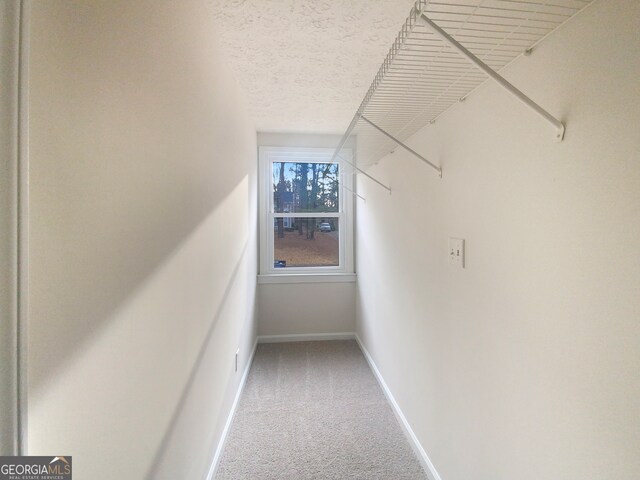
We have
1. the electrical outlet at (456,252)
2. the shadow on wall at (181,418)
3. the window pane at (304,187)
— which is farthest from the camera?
the window pane at (304,187)

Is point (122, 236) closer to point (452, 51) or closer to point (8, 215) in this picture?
point (8, 215)

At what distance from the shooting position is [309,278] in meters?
3.31

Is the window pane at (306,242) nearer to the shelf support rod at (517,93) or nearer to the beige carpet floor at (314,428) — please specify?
the beige carpet floor at (314,428)

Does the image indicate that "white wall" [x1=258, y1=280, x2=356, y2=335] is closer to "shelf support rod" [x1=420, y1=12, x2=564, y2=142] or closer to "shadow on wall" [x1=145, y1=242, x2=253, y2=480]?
"shadow on wall" [x1=145, y1=242, x2=253, y2=480]

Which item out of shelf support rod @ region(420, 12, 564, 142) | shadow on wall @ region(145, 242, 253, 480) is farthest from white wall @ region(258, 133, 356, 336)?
shelf support rod @ region(420, 12, 564, 142)

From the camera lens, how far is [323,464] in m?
1.65

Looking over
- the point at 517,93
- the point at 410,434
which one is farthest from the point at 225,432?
the point at 517,93

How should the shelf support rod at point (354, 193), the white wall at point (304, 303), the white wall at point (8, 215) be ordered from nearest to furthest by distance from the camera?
the white wall at point (8, 215), the shelf support rod at point (354, 193), the white wall at point (304, 303)

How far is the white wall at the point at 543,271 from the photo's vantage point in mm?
657

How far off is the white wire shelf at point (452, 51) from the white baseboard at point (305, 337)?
7.82ft

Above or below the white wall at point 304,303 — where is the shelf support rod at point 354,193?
above

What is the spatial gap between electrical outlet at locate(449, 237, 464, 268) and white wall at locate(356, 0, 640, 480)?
0.14 ft

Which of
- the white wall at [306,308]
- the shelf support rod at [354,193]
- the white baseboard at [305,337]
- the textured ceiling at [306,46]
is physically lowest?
the white baseboard at [305,337]

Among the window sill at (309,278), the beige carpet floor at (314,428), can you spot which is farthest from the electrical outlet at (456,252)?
the window sill at (309,278)
